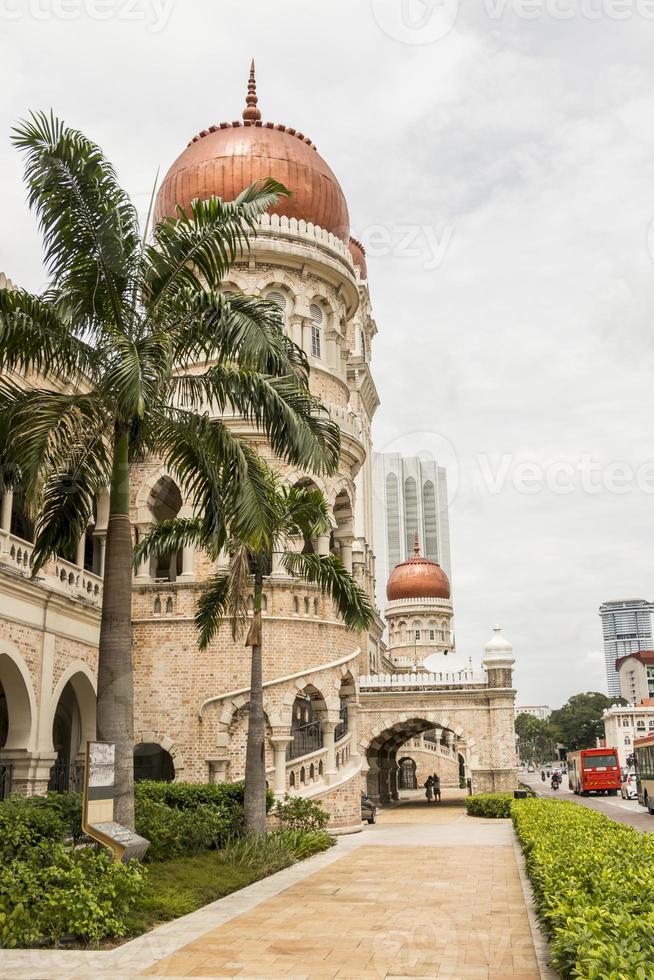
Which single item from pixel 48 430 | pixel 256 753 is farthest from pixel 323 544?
pixel 48 430

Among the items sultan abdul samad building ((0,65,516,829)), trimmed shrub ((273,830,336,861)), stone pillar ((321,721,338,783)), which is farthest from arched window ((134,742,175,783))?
trimmed shrub ((273,830,336,861))

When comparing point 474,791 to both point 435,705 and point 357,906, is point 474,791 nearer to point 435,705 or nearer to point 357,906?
point 435,705

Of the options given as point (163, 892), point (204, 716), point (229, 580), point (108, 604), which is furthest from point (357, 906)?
point (204, 716)

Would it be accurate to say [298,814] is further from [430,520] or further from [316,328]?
[430,520]

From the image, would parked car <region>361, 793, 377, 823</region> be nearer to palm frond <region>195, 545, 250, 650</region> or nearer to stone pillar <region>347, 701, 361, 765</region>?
stone pillar <region>347, 701, 361, 765</region>

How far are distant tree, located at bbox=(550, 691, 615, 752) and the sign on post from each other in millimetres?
99186

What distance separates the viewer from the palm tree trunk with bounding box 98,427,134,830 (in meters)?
11.4

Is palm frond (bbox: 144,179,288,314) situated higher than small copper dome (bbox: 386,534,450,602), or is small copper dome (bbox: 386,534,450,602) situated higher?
small copper dome (bbox: 386,534,450,602)

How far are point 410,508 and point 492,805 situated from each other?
60.7 meters

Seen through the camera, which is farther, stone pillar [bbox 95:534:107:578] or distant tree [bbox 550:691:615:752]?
distant tree [bbox 550:691:615:752]

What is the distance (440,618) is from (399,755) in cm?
910

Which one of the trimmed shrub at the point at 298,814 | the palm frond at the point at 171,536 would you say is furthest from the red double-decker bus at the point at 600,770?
the palm frond at the point at 171,536

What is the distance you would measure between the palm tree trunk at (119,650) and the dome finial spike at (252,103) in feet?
52.1

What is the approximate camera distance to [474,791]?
31422 mm
